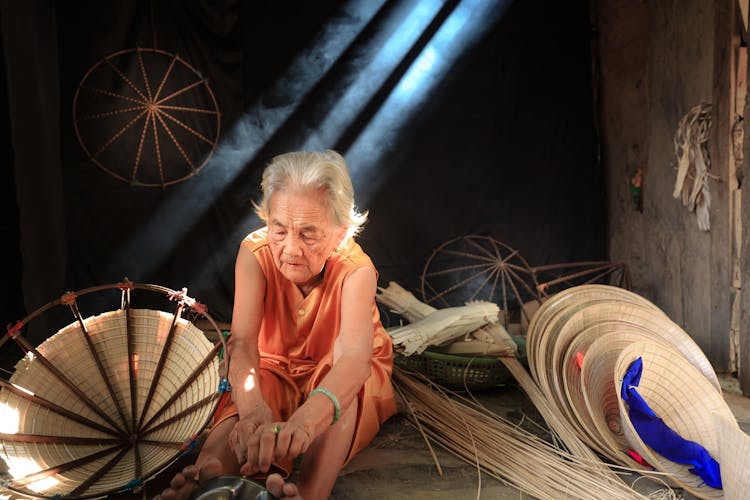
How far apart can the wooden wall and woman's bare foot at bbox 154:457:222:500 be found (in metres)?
2.62

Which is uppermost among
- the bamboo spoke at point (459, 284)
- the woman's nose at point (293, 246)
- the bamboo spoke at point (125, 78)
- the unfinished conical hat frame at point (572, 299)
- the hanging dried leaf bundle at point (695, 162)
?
the bamboo spoke at point (125, 78)

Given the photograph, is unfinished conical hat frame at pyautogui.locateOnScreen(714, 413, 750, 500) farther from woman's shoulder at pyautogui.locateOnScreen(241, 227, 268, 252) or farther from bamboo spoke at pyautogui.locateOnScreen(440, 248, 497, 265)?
bamboo spoke at pyautogui.locateOnScreen(440, 248, 497, 265)

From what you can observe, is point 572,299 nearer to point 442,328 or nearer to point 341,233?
point 442,328

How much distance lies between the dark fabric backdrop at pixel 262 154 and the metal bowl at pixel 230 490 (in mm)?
2336

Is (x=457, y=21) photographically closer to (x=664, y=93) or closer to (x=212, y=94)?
(x=664, y=93)

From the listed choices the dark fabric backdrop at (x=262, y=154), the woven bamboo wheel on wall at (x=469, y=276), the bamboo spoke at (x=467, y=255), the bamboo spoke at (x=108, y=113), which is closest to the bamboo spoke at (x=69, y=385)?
the dark fabric backdrop at (x=262, y=154)

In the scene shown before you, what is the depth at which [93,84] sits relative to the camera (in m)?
3.66

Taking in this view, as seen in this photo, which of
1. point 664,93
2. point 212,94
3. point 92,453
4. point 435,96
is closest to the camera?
point 92,453

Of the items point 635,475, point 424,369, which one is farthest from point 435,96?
point 635,475

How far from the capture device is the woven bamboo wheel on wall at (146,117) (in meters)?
3.68

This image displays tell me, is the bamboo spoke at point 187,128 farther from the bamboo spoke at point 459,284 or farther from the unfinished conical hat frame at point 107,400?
the unfinished conical hat frame at point 107,400

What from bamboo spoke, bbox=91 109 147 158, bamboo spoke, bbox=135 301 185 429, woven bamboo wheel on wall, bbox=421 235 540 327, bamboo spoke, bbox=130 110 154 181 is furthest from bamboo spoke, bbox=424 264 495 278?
bamboo spoke, bbox=135 301 185 429

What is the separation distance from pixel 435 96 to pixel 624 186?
4.72 ft

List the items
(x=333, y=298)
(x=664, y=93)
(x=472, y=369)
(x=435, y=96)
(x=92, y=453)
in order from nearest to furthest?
(x=92, y=453), (x=333, y=298), (x=472, y=369), (x=664, y=93), (x=435, y=96)
